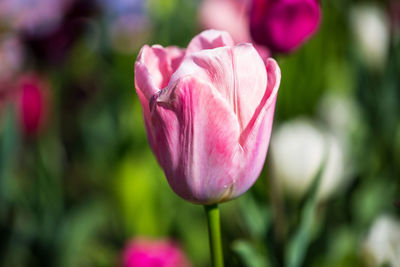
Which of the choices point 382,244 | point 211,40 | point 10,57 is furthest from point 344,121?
point 10,57

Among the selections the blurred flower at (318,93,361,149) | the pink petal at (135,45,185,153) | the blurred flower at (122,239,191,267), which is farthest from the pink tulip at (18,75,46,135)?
the pink petal at (135,45,185,153)

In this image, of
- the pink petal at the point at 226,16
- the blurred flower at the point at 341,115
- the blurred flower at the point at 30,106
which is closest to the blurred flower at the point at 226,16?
the pink petal at the point at 226,16

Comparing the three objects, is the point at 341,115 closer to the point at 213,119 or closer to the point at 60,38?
the point at 60,38

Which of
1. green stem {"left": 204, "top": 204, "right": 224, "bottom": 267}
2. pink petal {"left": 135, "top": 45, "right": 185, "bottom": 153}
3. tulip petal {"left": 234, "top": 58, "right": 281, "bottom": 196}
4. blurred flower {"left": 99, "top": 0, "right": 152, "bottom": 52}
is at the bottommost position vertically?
blurred flower {"left": 99, "top": 0, "right": 152, "bottom": 52}

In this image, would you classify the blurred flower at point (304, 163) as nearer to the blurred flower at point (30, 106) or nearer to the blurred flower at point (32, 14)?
the blurred flower at point (30, 106)

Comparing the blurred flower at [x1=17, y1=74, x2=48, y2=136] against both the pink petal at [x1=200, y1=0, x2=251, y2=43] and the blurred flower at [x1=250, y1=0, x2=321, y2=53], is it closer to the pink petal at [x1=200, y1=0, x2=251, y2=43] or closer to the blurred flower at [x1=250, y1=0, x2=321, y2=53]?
the pink petal at [x1=200, y1=0, x2=251, y2=43]

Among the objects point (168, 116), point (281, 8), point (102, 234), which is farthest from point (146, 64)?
point (102, 234)

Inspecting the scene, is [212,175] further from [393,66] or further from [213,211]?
[393,66]

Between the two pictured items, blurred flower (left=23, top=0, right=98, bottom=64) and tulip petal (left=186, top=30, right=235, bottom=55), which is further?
blurred flower (left=23, top=0, right=98, bottom=64)
